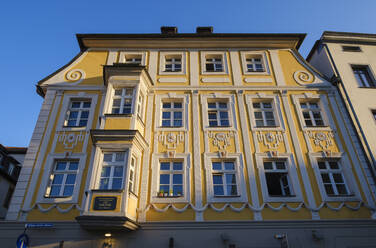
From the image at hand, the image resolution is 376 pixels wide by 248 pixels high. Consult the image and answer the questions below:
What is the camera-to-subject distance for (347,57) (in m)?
14.9

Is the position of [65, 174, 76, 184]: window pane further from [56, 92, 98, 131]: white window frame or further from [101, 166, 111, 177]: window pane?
[56, 92, 98, 131]: white window frame

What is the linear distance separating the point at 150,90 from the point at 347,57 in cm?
1110

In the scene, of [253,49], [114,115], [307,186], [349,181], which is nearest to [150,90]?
[114,115]

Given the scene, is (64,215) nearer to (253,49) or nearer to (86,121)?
(86,121)

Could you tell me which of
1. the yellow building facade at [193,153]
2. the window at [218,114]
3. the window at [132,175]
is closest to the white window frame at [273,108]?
the yellow building facade at [193,153]

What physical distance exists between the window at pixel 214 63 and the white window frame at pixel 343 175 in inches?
258

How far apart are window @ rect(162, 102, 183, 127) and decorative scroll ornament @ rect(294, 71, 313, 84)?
6.35 metres

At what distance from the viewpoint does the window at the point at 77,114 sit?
1241cm

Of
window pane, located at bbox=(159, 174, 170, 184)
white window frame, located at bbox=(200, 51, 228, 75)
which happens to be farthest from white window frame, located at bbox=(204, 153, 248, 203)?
white window frame, located at bbox=(200, 51, 228, 75)

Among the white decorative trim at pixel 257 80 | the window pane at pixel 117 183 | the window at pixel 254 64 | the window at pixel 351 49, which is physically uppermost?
the window at pixel 351 49

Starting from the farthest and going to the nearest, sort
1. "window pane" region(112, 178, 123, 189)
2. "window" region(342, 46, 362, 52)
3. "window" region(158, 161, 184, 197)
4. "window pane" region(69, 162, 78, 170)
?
"window" region(342, 46, 362, 52) < "window pane" region(69, 162, 78, 170) < "window" region(158, 161, 184, 197) < "window pane" region(112, 178, 123, 189)

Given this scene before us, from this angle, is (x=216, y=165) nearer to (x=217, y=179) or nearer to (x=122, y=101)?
(x=217, y=179)

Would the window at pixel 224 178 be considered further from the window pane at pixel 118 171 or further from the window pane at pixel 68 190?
the window pane at pixel 68 190

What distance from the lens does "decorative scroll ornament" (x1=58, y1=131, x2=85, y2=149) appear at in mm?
11562
